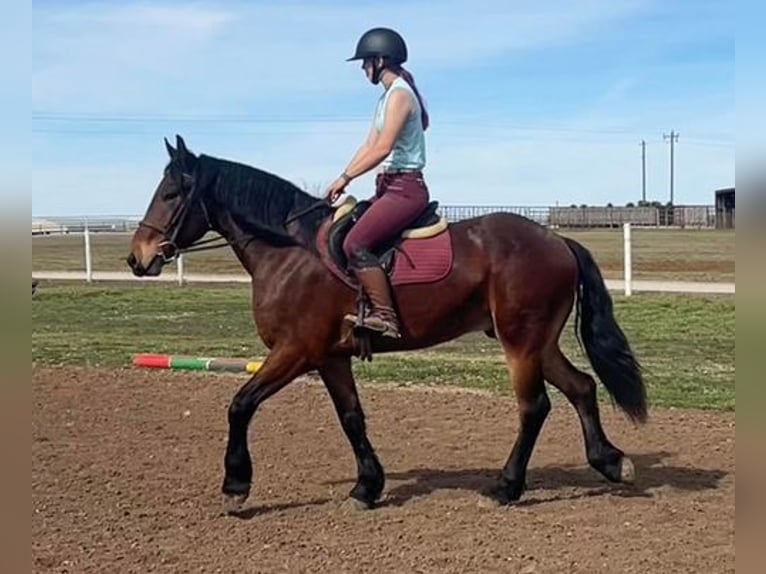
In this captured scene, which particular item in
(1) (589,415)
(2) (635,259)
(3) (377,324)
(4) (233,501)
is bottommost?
(4) (233,501)

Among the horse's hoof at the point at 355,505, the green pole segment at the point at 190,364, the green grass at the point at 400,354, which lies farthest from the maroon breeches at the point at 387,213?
the green pole segment at the point at 190,364

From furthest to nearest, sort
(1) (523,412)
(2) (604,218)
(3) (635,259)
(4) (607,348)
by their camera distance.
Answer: (2) (604,218), (3) (635,259), (4) (607,348), (1) (523,412)

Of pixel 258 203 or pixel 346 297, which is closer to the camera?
pixel 346 297

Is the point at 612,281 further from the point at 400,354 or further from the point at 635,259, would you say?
the point at 400,354

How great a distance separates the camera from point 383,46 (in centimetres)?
629

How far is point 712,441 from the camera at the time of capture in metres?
8.16

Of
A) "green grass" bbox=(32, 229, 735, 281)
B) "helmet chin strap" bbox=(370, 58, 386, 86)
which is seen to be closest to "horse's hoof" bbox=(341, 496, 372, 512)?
"helmet chin strap" bbox=(370, 58, 386, 86)

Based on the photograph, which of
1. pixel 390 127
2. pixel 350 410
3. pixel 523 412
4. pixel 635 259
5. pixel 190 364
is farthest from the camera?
pixel 635 259

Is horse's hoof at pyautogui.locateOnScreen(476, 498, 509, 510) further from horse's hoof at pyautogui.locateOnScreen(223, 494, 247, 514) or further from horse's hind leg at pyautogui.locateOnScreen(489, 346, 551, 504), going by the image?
horse's hoof at pyautogui.locateOnScreen(223, 494, 247, 514)

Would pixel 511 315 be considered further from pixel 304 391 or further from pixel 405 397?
pixel 304 391

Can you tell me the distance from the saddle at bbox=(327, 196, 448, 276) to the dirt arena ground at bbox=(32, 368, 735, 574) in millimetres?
1607

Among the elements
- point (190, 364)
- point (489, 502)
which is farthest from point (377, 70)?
point (190, 364)

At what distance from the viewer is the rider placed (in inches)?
245

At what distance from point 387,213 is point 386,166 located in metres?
0.32
